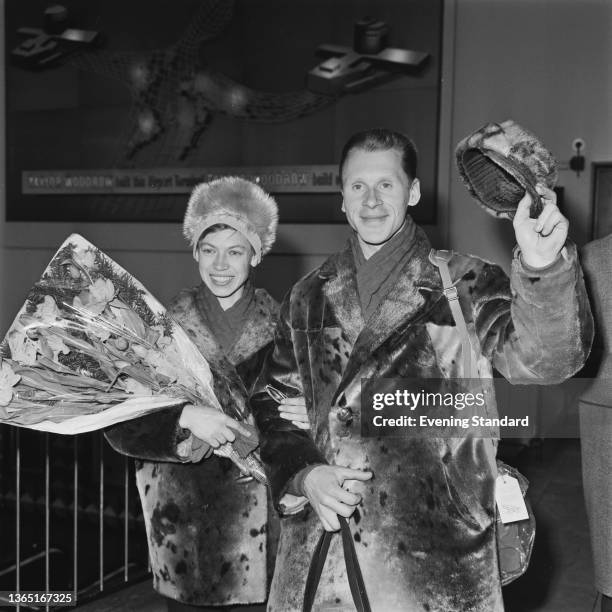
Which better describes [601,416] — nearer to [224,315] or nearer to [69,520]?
[224,315]

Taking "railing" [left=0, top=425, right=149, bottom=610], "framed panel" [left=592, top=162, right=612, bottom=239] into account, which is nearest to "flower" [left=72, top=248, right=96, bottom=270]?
"railing" [left=0, top=425, right=149, bottom=610]

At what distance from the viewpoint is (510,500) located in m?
1.74

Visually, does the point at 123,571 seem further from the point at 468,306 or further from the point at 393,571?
the point at 468,306

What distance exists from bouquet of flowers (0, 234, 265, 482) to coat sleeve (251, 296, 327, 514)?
0.29 meters

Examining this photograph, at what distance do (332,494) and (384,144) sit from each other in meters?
0.76

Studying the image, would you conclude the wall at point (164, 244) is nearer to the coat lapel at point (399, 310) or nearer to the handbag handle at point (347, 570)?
the coat lapel at point (399, 310)

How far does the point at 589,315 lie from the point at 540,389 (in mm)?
5957

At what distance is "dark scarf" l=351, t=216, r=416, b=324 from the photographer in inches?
70.1

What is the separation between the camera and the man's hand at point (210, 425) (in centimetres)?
210

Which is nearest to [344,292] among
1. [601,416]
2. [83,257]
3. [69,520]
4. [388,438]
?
[388,438]

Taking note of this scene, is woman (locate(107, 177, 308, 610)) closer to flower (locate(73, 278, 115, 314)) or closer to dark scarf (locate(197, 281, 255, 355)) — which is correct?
dark scarf (locate(197, 281, 255, 355))

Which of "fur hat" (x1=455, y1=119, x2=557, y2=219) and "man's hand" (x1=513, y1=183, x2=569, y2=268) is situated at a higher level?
"fur hat" (x1=455, y1=119, x2=557, y2=219)

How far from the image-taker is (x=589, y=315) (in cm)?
145

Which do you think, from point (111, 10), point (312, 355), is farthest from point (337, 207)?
point (312, 355)
